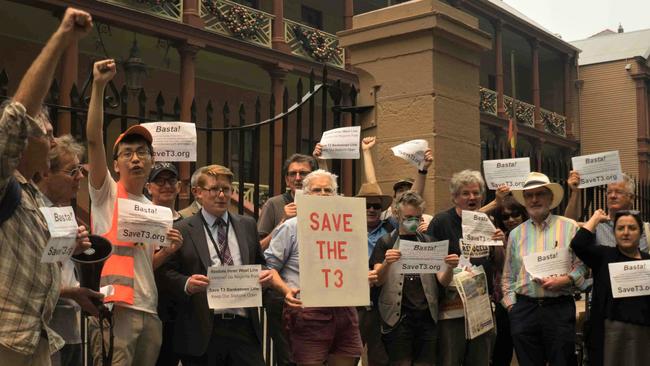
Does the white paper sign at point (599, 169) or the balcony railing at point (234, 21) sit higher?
the balcony railing at point (234, 21)

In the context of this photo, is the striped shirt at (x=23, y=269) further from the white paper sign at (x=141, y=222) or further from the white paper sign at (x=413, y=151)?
the white paper sign at (x=413, y=151)

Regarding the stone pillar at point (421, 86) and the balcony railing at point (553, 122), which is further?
the balcony railing at point (553, 122)

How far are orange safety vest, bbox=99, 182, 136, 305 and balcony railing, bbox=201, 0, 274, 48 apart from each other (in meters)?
13.7

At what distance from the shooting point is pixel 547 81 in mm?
35031

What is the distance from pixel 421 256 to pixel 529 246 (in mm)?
1121

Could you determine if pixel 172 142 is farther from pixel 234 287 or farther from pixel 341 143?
pixel 341 143

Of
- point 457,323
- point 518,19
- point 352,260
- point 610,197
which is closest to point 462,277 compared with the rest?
point 457,323

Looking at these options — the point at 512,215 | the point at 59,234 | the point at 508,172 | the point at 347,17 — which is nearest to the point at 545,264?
the point at 512,215

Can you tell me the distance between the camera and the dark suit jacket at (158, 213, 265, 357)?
15.5ft

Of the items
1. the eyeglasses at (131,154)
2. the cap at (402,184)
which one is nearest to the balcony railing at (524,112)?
the cap at (402,184)

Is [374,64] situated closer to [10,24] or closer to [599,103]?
[10,24]

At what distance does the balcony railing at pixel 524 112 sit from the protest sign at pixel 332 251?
20704mm

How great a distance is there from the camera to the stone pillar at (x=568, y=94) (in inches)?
1286

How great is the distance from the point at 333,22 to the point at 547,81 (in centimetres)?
1412
